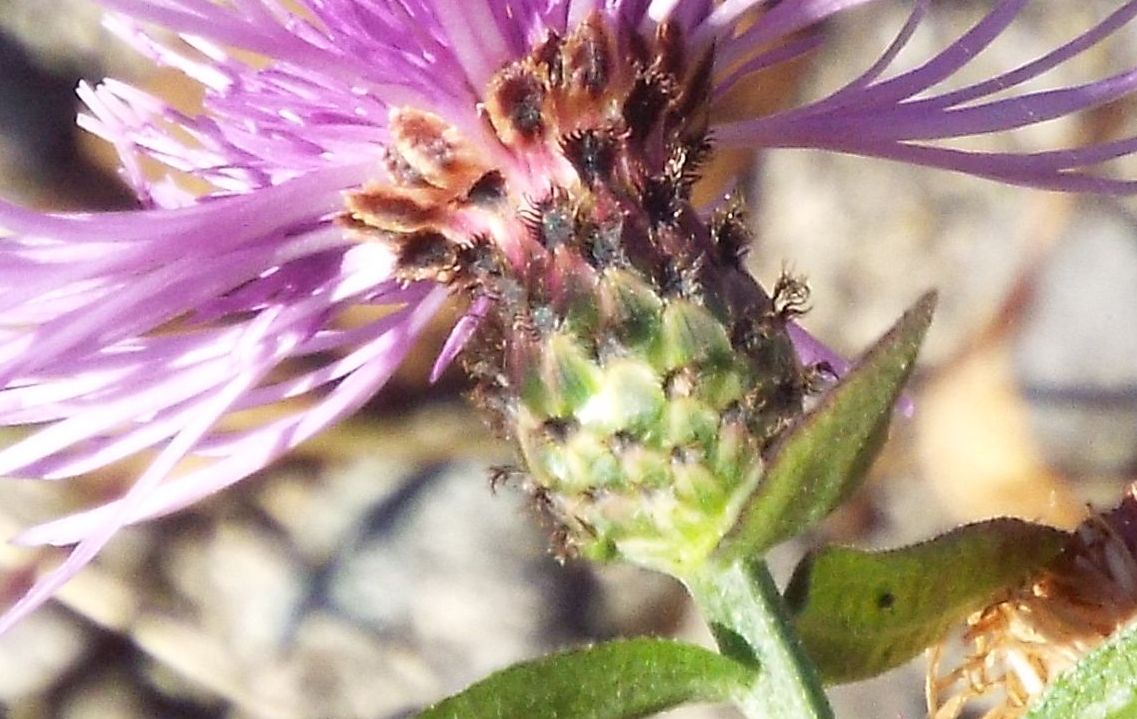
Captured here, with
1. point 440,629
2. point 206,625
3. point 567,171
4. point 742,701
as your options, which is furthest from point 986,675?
point 206,625

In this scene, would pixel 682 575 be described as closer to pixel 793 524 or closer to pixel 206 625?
pixel 793 524

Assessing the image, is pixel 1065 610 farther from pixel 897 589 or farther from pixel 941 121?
pixel 941 121

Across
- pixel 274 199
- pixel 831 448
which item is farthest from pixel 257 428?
pixel 831 448

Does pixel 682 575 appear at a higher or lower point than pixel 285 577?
higher

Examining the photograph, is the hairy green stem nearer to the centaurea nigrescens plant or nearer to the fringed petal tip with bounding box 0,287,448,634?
the centaurea nigrescens plant

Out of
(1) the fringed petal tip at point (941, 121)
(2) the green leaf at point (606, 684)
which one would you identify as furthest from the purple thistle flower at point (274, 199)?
(2) the green leaf at point (606, 684)

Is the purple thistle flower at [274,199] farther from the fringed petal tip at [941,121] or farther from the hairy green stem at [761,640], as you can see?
the hairy green stem at [761,640]
